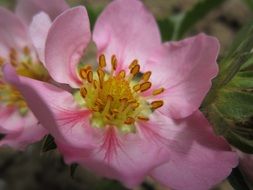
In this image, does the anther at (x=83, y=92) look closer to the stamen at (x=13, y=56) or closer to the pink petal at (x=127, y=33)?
the pink petal at (x=127, y=33)

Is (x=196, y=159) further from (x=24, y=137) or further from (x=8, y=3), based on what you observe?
(x=8, y=3)

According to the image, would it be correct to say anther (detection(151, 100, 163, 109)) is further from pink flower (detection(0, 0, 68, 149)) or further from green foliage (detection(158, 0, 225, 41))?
green foliage (detection(158, 0, 225, 41))

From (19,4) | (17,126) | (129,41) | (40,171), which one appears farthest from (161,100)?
(40,171)

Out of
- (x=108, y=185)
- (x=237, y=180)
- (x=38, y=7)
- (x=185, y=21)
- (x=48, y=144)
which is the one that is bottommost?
(x=108, y=185)

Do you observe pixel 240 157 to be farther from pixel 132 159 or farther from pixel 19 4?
pixel 19 4

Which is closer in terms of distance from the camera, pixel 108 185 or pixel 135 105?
pixel 135 105

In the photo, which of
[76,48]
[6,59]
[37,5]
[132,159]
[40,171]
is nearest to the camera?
[132,159]

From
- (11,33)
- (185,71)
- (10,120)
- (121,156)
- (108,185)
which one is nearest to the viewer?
(121,156)

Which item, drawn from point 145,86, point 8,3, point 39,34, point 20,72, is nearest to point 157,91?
point 145,86
